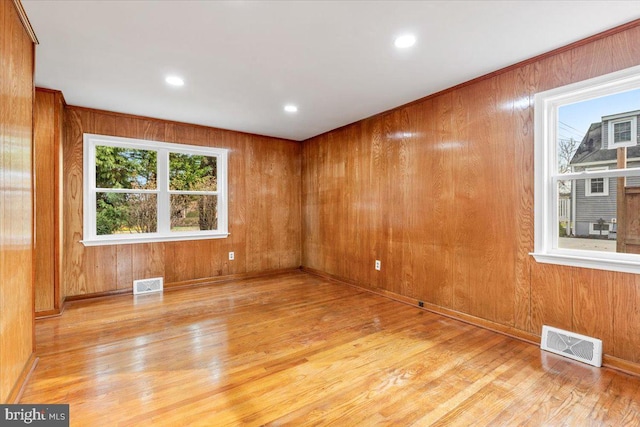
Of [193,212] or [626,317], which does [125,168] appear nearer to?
[193,212]

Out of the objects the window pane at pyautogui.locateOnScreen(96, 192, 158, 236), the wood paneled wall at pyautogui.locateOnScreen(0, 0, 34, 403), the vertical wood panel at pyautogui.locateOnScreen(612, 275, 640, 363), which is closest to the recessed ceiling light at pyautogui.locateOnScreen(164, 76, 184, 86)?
the wood paneled wall at pyautogui.locateOnScreen(0, 0, 34, 403)

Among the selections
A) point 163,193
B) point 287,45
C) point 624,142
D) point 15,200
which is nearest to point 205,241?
point 163,193

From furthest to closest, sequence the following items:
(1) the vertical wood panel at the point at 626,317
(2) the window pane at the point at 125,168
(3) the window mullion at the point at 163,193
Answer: (3) the window mullion at the point at 163,193, (2) the window pane at the point at 125,168, (1) the vertical wood panel at the point at 626,317

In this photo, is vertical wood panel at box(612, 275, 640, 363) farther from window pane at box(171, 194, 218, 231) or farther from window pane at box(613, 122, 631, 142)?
window pane at box(171, 194, 218, 231)

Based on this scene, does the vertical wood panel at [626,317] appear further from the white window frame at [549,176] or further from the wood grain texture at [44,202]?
the wood grain texture at [44,202]

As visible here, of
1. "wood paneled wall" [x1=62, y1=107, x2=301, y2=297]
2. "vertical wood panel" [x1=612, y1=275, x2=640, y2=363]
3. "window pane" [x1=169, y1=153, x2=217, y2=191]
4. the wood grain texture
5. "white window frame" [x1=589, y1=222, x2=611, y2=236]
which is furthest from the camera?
"window pane" [x1=169, y1=153, x2=217, y2=191]

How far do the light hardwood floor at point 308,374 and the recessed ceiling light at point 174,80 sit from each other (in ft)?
7.95

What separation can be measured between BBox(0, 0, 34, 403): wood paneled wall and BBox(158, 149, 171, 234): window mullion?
6.88 ft

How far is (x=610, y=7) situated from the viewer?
189cm

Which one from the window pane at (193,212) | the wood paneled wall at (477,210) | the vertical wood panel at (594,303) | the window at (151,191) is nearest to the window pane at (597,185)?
the wood paneled wall at (477,210)

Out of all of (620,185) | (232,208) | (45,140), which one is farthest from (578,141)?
(45,140)

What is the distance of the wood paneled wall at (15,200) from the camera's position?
5.42 ft

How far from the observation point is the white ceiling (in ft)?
6.32

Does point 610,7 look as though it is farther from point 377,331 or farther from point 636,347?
point 377,331
